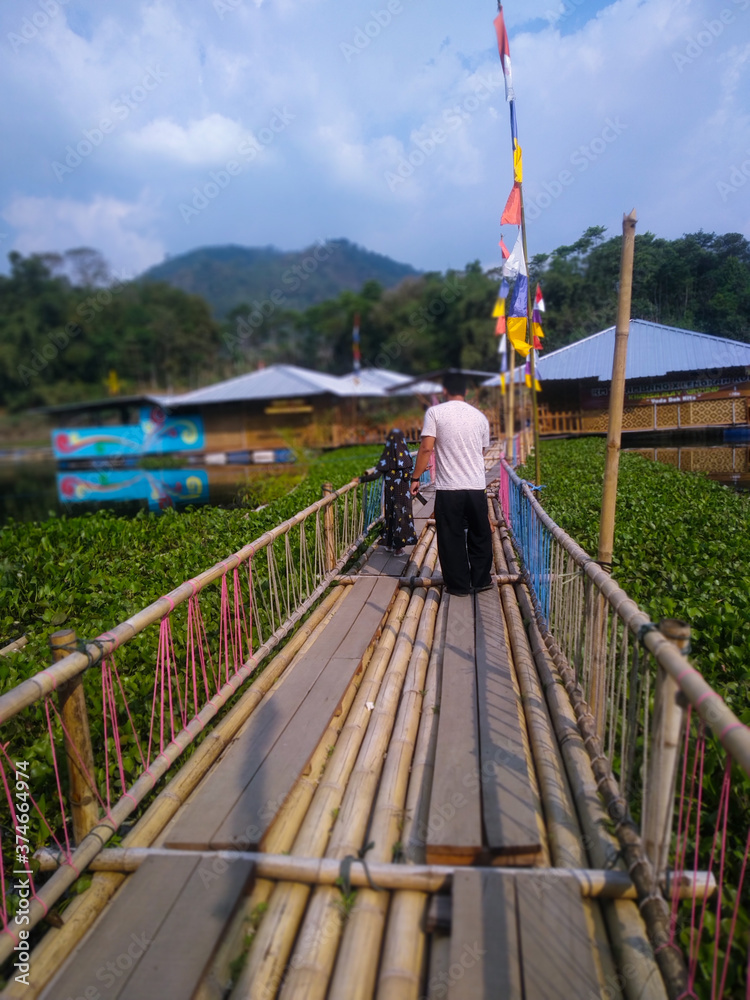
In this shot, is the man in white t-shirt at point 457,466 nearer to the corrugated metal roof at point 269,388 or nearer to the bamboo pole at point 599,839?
the bamboo pole at point 599,839

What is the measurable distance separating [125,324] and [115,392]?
34.6ft

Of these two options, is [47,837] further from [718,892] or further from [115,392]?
[115,392]

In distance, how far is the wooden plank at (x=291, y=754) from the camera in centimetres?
229

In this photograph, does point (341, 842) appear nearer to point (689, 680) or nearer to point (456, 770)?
point (456, 770)

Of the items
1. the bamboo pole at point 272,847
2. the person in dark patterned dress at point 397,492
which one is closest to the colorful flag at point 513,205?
the person in dark patterned dress at point 397,492

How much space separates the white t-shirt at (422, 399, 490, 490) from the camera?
4289 millimetres

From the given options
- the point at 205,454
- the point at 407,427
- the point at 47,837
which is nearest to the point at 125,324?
the point at 205,454

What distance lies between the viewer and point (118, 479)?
28.2 metres

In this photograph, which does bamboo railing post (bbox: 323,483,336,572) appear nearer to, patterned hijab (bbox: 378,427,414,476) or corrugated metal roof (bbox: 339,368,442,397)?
patterned hijab (bbox: 378,427,414,476)

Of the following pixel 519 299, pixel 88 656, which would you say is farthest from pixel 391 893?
pixel 519 299

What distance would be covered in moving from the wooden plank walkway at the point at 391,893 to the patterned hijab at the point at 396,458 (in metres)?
3.14

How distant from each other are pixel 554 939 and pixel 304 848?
2.85ft

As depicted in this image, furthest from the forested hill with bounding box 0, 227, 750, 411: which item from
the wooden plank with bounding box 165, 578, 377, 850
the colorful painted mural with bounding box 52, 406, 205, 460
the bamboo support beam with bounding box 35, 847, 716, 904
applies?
the bamboo support beam with bounding box 35, 847, 716, 904

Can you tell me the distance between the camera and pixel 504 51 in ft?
18.8
